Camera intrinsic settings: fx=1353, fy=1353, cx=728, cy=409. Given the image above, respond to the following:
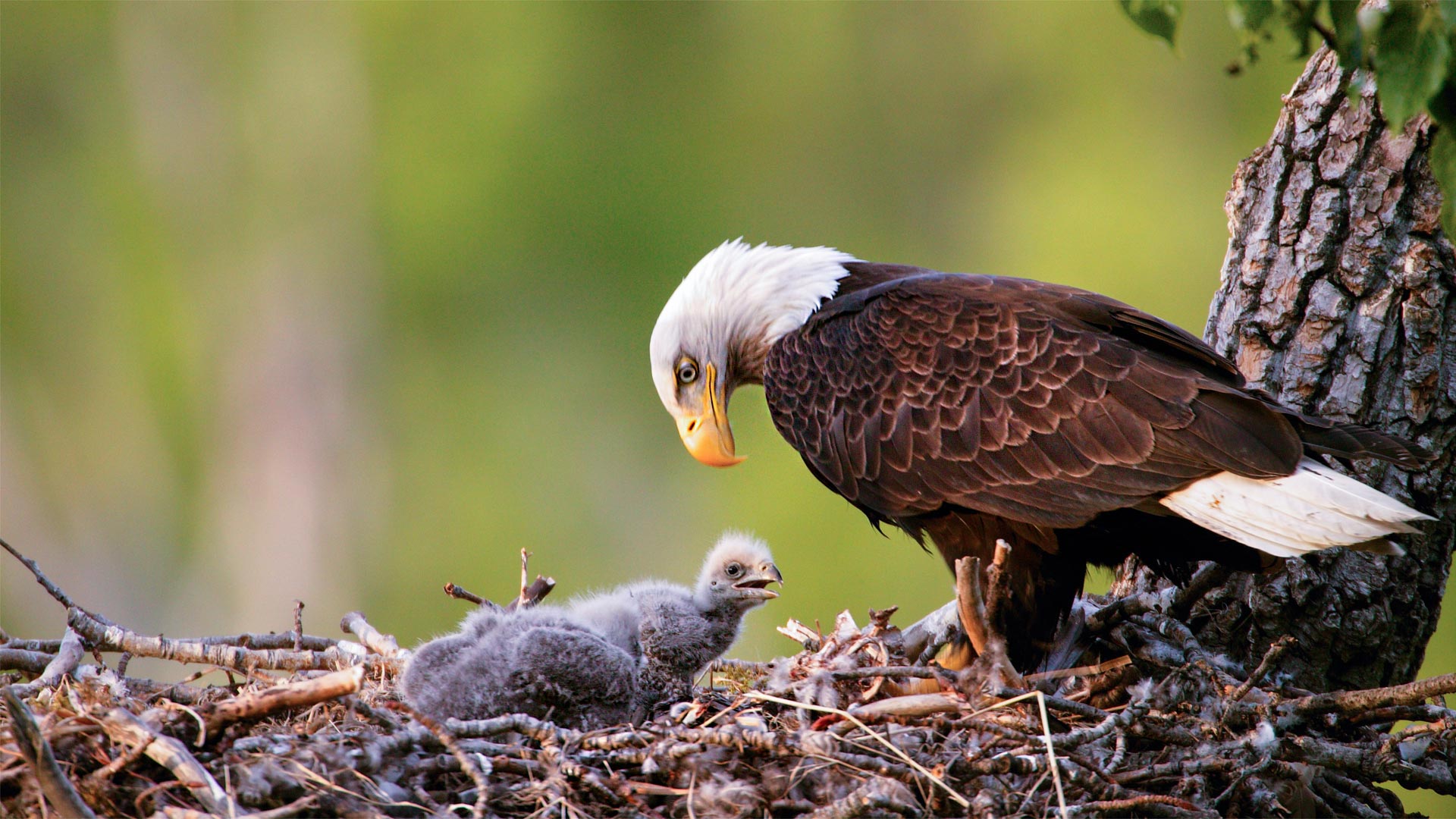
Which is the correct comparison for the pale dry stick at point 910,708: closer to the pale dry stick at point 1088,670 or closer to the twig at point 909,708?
the twig at point 909,708

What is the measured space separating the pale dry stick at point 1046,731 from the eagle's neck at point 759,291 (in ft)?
5.13

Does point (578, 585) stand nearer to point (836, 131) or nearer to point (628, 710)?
point (836, 131)

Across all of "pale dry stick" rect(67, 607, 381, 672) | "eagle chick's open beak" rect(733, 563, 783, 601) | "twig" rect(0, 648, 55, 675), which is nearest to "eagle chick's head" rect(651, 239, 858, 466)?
"eagle chick's open beak" rect(733, 563, 783, 601)

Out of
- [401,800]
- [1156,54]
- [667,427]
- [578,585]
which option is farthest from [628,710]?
[1156,54]

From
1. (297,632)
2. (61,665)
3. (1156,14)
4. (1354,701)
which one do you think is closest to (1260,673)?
(1354,701)

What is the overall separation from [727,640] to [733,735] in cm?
109

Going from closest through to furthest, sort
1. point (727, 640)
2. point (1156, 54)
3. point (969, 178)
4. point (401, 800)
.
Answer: point (401, 800) < point (727, 640) < point (1156, 54) < point (969, 178)

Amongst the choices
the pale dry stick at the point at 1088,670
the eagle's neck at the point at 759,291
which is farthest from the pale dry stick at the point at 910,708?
the eagle's neck at the point at 759,291

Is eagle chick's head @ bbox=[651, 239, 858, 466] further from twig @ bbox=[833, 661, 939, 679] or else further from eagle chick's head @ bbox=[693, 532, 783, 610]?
twig @ bbox=[833, 661, 939, 679]

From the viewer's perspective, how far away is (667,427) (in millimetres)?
12164

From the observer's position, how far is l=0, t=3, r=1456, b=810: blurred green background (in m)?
11.3

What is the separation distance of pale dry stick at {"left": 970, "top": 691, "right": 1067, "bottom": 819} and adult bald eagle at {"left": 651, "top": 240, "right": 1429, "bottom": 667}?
2.01 feet

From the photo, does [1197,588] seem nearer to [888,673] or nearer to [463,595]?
[888,673]

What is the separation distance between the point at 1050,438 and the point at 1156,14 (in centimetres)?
140
